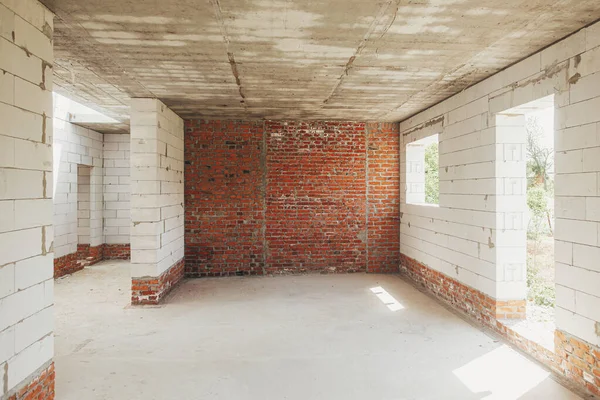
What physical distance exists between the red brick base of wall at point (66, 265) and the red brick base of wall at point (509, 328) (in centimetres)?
620

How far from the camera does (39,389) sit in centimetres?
258

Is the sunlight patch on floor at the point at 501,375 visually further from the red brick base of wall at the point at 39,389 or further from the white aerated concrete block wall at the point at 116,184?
the white aerated concrete block wall at the point at 116,184

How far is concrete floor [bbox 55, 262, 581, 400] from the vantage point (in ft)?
9.69

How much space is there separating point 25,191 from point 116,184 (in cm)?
656

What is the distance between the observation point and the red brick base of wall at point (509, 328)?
2.93m

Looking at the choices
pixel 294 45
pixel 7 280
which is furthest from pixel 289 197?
pixel 7 280

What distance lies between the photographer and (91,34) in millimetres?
3104

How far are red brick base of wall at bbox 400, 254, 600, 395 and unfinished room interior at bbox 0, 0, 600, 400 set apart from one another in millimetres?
23

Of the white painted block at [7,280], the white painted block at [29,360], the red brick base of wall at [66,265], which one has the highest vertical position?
the white painted block at [7,280]

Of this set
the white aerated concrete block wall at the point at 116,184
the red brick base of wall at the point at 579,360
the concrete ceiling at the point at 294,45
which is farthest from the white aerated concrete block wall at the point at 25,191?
the white aerated concrete block wall at the point at 116,184

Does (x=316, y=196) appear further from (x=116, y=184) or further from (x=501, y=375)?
(x=116, y=184)

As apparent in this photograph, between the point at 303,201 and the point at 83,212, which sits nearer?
the point at 303,201

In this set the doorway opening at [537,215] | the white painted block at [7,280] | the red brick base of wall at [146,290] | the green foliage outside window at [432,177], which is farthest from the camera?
Result: the green foliage outside window at [432,177]

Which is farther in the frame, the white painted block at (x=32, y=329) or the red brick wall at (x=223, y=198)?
the red brick wall at (x=223, y=198)
